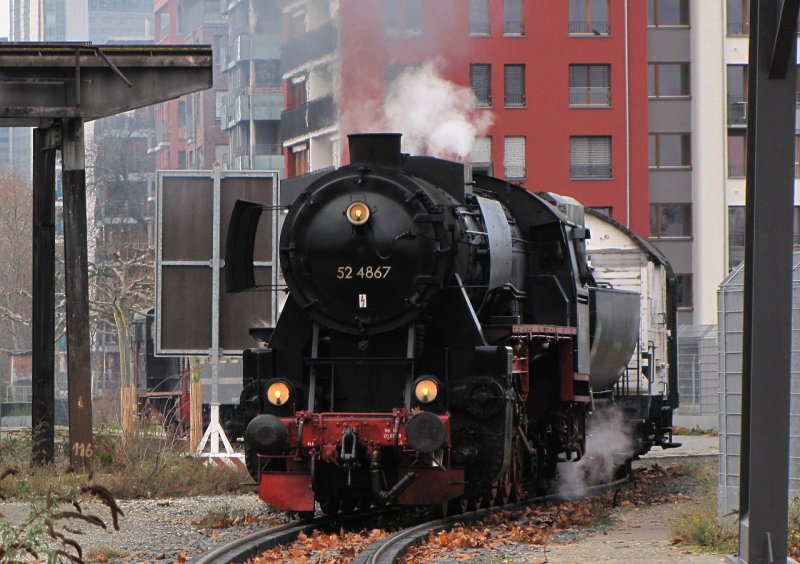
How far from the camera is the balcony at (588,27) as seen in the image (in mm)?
51125

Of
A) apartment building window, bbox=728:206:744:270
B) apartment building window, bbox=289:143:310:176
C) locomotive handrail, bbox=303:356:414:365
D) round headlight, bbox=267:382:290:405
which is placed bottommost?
round headlight, bbox=267:382:290:405

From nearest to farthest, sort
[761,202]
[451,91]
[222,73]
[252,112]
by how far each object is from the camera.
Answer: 1. [761,202]
2. [451,91]
3. [252,112]
4. [222,73]

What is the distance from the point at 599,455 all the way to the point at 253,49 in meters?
51.8

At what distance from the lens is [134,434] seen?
675 inches

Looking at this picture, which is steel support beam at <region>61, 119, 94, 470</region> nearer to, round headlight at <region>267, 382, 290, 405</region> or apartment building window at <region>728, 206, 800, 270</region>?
round headlight at <region>267, 382, 290, 405</region>

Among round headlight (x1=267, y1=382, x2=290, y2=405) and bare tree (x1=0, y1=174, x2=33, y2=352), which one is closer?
round headlight (x1=267, y1=382, x2=290, y2=405)

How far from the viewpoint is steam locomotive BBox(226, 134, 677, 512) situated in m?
12.4

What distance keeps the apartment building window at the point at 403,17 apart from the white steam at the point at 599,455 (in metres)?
7.45

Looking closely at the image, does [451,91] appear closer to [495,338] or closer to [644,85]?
[495,338]

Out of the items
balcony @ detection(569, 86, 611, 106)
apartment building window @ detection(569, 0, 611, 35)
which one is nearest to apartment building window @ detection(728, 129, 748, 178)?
balcony @ detection(569, 86, 611, 106)

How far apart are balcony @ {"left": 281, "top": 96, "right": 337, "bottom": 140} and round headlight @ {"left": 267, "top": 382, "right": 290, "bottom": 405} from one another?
13012mm

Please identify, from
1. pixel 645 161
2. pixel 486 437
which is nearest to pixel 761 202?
pixel 486 437

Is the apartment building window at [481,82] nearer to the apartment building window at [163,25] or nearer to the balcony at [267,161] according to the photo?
the balcony at [267,161]

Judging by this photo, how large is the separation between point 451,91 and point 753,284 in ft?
40.4
